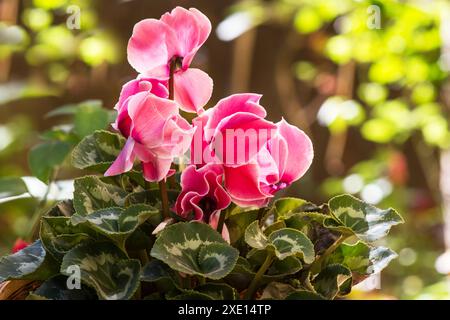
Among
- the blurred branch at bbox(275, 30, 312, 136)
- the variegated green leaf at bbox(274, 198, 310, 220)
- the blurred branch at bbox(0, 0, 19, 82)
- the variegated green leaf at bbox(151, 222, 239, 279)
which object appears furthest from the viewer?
the blurred branch at bbox(275, 30, 312, 136)

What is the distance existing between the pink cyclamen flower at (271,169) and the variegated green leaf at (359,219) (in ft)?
0.13

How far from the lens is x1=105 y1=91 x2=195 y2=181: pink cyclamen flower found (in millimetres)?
495

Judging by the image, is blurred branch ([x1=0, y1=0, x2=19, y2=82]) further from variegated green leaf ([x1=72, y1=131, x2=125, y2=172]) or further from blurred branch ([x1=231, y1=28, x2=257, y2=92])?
variegated green leaf ([x1=72, y1=131, x2=125, y2=172])

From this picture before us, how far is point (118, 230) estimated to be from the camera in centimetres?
50

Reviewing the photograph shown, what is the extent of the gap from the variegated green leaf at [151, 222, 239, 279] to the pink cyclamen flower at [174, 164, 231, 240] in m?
0.02

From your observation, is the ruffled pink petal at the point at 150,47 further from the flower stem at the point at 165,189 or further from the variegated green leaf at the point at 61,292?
the variegated green leaf at the point at 61,292

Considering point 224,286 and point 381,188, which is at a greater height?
point 381,188

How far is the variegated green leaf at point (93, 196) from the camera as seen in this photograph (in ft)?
1.82

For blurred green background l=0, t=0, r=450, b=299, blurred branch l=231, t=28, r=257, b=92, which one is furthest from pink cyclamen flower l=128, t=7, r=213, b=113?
blurred branch l=231, t=28, r=257, b=92

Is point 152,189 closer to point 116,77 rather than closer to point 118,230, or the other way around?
point 118,230

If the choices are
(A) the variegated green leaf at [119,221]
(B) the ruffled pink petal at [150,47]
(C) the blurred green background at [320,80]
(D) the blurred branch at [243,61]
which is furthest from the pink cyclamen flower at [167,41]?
(D) the blurred branch at [243,61]

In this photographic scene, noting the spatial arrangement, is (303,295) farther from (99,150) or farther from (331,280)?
(99,150)
